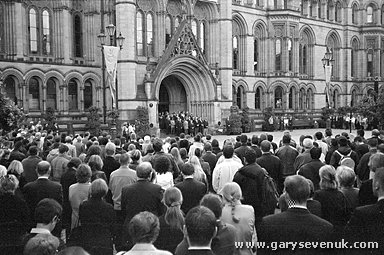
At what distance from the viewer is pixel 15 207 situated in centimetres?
718

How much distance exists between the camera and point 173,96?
41406 millimetres

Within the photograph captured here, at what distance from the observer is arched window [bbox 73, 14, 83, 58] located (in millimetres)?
35938

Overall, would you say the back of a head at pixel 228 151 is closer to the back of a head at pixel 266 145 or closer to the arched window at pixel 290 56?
the back of a head at pixel 266 145

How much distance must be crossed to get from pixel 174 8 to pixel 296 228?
120 ft

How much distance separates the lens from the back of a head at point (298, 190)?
5418 mm

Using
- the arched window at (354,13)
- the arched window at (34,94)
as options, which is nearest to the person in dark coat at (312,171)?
the arched window at (34,94)

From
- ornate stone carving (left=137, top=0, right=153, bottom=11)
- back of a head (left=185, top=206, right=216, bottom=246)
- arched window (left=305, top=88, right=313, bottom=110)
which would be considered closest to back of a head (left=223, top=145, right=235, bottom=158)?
back of a head (left=185, top=206, right=216, bottom=246)

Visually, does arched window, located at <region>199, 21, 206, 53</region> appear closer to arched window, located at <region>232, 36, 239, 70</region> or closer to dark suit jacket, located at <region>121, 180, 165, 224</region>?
arched window, located at <region>232, 36, 239, 70</region>

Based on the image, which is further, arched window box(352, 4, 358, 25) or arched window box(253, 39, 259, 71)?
arched window box(352, 4, 358, 25)

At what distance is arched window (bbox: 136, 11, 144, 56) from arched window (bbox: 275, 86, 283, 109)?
689 inches

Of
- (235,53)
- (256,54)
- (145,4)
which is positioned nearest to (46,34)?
(145,4)

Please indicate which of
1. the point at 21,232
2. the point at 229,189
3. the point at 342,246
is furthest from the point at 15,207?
the point at 342,246

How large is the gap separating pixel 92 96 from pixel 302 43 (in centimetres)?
2686

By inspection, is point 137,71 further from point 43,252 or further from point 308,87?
point 43,252
